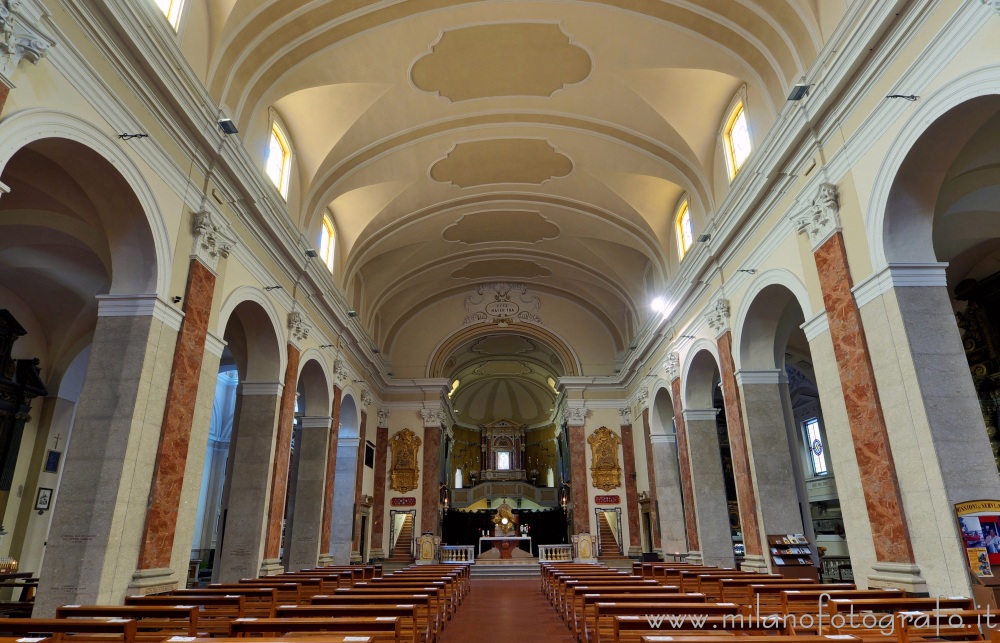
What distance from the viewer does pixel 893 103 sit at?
6.76 meters

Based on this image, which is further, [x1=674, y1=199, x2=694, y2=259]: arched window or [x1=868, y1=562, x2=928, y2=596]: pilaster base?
[x1=674, y1=199, x2=694, y2=259]: arched window

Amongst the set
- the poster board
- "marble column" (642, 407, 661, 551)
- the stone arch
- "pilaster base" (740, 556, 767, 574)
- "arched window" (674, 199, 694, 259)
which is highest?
"arched window" (674, 199, 694, 259)

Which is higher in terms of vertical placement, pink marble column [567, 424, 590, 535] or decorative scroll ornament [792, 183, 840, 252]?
decorative scroll ornament [792, 183, 840, 252]

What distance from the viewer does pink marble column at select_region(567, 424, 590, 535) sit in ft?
66.3

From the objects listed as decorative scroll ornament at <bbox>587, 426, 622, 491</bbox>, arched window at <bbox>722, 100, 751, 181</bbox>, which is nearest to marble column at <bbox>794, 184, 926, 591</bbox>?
arched window at <bbox>722, 100, 751, 181</bbox>

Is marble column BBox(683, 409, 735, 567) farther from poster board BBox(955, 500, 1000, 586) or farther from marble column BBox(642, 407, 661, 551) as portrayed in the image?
poster board BBox(955, 500, 1000, 586)

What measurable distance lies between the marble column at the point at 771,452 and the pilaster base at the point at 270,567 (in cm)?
848

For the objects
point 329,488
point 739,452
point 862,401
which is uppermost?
point 862,401

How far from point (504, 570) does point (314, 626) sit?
605 inches

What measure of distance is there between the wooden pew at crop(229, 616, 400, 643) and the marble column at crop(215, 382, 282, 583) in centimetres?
703

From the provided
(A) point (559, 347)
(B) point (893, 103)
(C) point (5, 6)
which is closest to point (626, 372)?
(A) point (559, 347)

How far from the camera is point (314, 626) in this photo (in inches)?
155

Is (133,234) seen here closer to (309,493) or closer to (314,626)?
(314,626)

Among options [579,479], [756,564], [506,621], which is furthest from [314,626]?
Result: [579,479]
